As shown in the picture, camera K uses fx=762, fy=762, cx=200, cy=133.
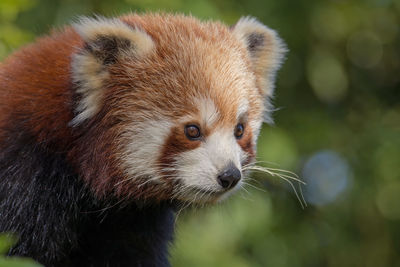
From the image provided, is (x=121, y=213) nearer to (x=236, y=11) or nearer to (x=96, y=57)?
(x=96, y=57)

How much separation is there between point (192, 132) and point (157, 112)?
19cm

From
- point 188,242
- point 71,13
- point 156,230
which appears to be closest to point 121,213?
point 156,230

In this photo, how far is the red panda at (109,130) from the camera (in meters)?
3.51

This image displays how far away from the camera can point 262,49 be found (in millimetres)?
4223

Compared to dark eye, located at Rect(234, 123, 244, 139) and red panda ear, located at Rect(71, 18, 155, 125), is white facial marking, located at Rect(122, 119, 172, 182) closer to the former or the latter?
red panda ear, located at Rect(71, 18, 155, 125)

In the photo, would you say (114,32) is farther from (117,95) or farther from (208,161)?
(208,161)

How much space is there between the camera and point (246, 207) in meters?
5.89

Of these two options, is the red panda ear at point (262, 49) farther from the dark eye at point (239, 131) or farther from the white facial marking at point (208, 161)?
the white facial marking at point (208, 161)

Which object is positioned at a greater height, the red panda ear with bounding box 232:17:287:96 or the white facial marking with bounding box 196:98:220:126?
the red panda ear with bounding box 232:17:287:96

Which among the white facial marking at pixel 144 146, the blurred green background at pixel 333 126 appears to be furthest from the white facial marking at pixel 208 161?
the blurred green background at pixel 333 126

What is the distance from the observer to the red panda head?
3.54m

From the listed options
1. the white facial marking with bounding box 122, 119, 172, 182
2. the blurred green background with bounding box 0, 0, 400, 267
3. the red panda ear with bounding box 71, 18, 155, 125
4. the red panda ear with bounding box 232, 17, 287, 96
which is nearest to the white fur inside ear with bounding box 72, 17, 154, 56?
the red panda ear with bounding box 71, 18, 155, 125

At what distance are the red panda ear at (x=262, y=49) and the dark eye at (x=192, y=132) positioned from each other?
→ 27.8 inches

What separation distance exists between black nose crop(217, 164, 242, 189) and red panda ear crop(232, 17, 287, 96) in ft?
2.61
